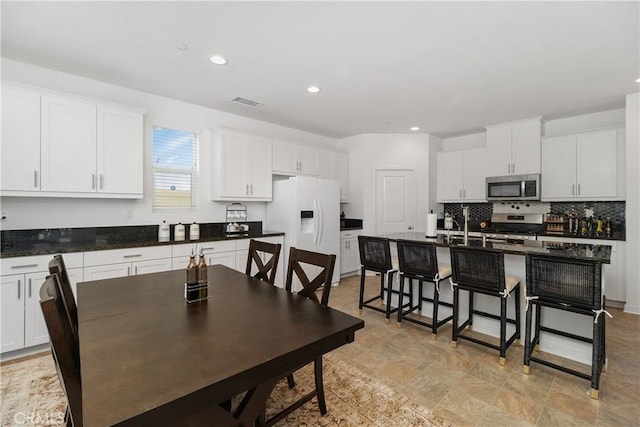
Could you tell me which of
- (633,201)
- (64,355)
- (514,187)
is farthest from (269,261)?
(633,201)

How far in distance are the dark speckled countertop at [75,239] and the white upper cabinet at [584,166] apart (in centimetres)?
476

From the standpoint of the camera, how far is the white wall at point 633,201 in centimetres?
354

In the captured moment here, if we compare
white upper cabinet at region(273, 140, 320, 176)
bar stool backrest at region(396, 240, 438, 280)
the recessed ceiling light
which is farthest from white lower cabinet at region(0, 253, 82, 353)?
bar stool backrest at region(396, 240, 438, 280)

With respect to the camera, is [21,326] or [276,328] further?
[21,326]

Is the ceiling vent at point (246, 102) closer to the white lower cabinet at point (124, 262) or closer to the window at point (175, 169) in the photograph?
the window at point (175, 169)

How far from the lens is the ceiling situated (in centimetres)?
209

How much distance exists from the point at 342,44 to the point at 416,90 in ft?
4.51

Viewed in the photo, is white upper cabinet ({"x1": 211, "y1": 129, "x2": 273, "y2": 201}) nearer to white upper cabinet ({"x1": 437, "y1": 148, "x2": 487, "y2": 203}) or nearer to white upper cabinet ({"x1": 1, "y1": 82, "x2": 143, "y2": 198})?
white upper cabinet ({"x1": 1, "y1": 82, "x2": 143, "y2": 198})

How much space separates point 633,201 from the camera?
356cm

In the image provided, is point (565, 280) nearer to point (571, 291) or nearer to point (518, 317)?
point (571, 291)

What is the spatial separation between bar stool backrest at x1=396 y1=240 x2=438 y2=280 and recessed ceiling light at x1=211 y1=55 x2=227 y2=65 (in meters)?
2.51

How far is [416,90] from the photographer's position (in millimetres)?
3467

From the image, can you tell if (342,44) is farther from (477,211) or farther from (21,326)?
(477,211)

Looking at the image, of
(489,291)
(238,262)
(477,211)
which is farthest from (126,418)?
(477,211)
